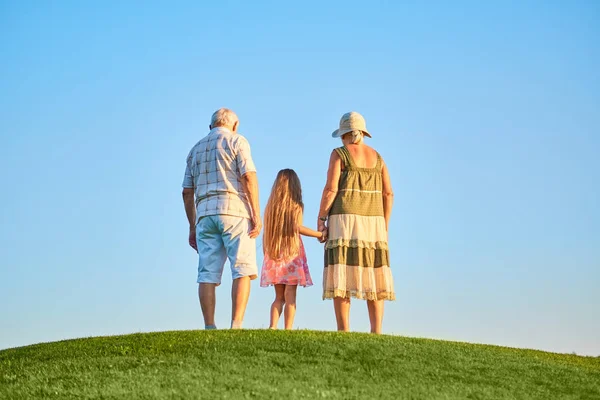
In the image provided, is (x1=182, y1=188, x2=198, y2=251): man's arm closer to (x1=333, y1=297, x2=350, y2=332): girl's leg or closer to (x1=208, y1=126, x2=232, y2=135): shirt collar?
(x1=208, y1=126, x2=232, y2=135): shirt collar

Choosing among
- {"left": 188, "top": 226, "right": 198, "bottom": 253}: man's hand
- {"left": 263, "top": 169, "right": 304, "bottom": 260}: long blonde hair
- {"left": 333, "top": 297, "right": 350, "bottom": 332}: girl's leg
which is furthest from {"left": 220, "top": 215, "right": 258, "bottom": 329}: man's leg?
{"left": 333, "top": 297, "right": 350, "bottom": 332}: girl's leg

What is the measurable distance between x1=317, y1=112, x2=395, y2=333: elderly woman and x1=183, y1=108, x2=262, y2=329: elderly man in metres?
1.22

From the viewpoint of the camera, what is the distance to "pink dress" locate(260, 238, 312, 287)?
12820 millimetres

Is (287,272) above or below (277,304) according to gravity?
above

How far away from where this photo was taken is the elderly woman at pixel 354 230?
40.0ft

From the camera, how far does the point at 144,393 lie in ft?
28.4

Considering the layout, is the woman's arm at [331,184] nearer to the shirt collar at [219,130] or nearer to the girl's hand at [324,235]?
the girl's hand at [324,235]

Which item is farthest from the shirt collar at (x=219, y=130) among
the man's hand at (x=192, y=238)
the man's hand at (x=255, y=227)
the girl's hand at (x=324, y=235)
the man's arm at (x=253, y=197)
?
the girl's hand at (x=324, y=235)

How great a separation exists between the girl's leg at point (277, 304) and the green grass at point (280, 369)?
1.57m

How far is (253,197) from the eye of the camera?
11.7 meters

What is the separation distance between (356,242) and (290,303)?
1.55 meters

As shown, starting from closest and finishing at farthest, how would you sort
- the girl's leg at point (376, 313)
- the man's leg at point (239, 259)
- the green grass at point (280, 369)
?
the green grass at point (280, 369), the man's leg at point (239, 259), the girl's leg at point (376, 313)

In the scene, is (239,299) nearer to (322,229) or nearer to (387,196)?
(322,229)

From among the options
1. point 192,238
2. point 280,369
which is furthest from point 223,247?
point 280,369
